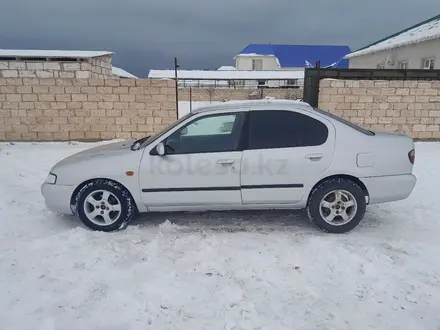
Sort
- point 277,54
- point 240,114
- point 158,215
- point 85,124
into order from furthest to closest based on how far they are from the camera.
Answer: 1. point 277,54
2. point 85,124
3. point 158,215
4. point 240,114

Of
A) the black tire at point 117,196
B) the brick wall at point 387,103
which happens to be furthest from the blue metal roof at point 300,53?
the black tire at point 117,196

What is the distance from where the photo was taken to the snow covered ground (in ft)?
8.39

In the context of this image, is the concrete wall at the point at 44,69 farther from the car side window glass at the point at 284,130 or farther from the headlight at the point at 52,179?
the car side window glass at the point at 284,130

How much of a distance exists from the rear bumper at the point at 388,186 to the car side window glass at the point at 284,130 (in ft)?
2.54

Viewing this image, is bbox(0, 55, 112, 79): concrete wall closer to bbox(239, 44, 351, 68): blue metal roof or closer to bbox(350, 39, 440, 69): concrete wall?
bbox(350, 39, 440, 69): concrete wall

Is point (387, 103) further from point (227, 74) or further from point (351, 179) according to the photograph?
point (227, 74)

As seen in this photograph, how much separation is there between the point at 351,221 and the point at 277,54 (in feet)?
164

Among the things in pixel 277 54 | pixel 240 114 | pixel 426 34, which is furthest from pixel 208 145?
pixel 277 54

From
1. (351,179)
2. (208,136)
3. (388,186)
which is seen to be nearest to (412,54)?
(388,186)

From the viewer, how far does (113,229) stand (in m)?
4.02

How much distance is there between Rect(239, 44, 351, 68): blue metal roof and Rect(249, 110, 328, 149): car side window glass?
4755 cm

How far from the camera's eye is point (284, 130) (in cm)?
393

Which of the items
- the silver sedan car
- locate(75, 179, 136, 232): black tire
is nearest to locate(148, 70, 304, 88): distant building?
the silver sedan car

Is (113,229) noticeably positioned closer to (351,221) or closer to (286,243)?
(286,243)
